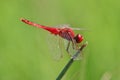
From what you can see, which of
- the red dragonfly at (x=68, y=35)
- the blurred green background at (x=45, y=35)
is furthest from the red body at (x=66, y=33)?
the blurred green background at (x=45, y=35)

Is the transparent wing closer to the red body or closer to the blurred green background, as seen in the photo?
the red body

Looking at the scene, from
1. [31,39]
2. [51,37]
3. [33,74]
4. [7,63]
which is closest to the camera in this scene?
[51,37]

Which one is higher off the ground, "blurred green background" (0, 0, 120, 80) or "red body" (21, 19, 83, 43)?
"red body" (21, 19, 83, 43)

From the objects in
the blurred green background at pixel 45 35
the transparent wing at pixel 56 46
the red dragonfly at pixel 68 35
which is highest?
the red dragonfly at pixel 68 35

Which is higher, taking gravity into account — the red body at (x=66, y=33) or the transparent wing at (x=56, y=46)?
the red body at (x=66, y=33)

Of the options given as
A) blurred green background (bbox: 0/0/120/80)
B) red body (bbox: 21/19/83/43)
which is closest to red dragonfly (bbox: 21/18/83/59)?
red body (bbox: 21/19/83/43)

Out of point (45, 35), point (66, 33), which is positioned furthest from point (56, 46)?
point (45, 35)

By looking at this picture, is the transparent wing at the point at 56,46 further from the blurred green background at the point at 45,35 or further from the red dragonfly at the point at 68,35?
the blurred green background at the point at 45,35

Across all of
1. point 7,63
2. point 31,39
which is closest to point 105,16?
point 31,39

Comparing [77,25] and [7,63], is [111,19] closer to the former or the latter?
[77,25]
